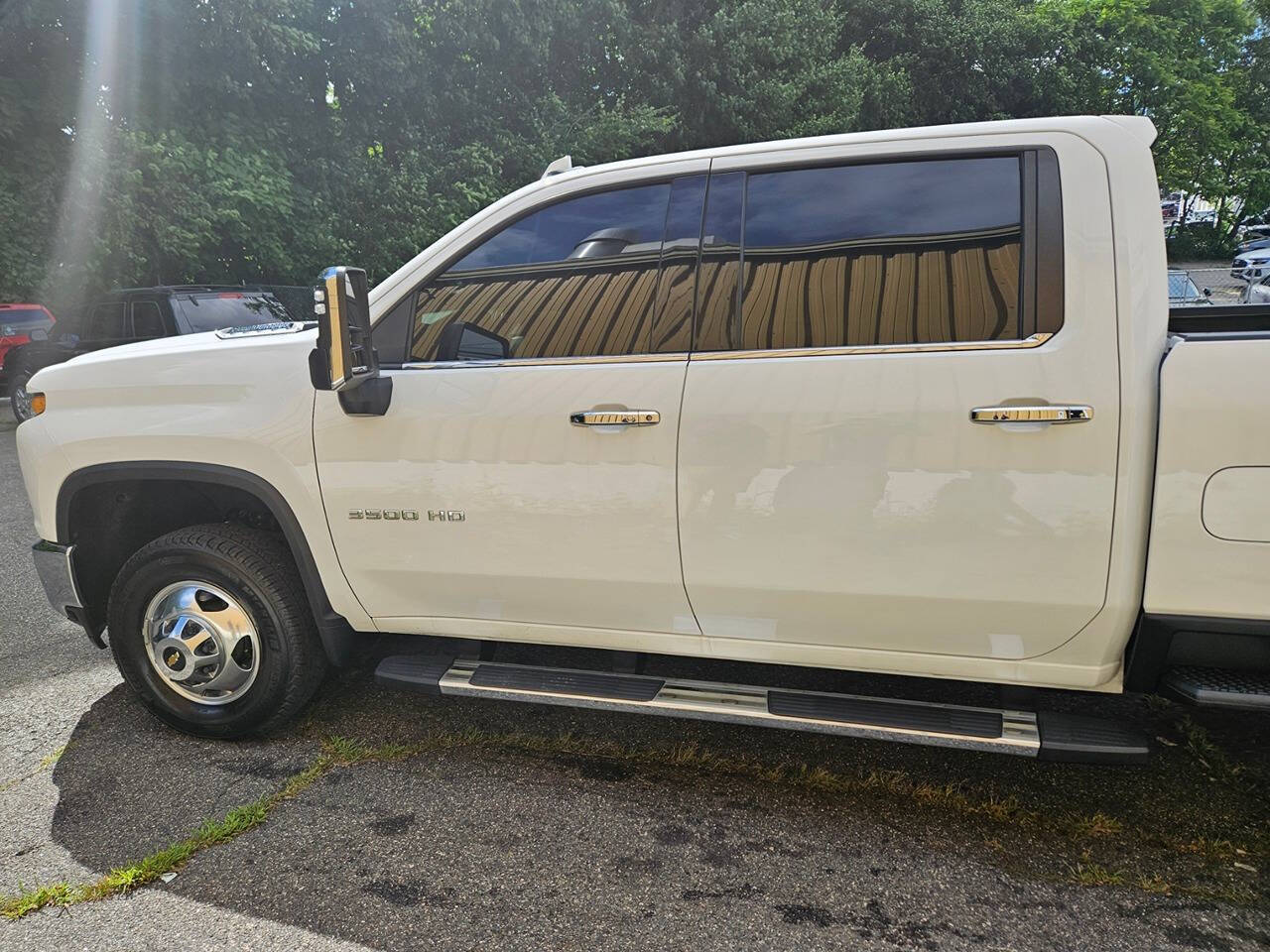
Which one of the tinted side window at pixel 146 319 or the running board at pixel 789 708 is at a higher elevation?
the tinted side window at pixel 146 319

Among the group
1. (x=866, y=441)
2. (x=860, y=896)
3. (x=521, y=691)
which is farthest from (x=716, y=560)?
(x=860, y=896)

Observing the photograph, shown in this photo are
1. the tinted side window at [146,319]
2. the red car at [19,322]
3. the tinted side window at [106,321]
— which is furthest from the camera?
the red car at [19,322]

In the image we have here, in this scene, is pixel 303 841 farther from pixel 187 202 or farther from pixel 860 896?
pixel 187 202

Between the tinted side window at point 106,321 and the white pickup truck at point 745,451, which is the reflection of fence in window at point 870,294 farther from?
the tinted side window at point 106,321

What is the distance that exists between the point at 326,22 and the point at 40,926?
14.2 metres

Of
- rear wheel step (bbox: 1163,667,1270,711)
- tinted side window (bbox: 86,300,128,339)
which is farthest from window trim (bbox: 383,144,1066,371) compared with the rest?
tinted side window (bbox: 86,300,128,339)

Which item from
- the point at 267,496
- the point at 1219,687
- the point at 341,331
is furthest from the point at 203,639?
the point at 1219,687

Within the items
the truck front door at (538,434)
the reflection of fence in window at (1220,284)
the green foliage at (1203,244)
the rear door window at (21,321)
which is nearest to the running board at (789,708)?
the truck front door at (538,434)

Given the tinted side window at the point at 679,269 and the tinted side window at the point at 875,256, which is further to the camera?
the tinted side window at the point at 679,269

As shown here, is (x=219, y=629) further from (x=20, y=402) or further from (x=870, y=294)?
(x=20, y=402)

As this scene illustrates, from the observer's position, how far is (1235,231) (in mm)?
34656

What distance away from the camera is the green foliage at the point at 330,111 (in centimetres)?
1147

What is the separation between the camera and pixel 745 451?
239 cm

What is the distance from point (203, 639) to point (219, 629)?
72 mm
